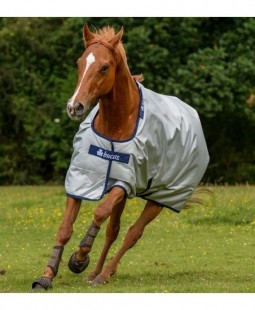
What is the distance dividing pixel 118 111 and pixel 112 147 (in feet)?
1.25

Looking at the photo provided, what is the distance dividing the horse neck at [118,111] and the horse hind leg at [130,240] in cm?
122

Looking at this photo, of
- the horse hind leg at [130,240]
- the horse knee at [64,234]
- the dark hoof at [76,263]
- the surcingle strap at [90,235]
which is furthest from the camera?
the horse hind leg at [130,240]

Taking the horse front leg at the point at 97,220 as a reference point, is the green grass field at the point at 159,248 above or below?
below

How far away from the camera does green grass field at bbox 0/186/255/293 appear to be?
9727 millimetres

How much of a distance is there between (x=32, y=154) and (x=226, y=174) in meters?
6.33

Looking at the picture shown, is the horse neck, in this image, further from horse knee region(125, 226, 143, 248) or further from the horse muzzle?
horse knee region(125, 226, 143, 248)

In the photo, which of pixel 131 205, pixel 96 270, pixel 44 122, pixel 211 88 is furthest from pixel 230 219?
pixel 44 122

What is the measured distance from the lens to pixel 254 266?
445 inches

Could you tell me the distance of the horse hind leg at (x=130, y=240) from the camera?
9.83 m

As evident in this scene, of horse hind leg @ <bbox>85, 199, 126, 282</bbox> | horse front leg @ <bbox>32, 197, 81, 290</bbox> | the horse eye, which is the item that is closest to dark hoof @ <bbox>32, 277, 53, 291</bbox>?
horse front leg @ <bbox>32, 197, 81, 290</bbox>

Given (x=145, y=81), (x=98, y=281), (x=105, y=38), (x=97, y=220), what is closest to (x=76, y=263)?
(x=98, y=281)

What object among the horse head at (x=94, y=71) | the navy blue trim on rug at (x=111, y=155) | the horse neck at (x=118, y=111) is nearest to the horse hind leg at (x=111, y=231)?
the navy blue trim on rug at (x=111, y=155)

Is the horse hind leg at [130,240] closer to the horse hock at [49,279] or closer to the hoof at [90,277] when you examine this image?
the hoof at [90,277]

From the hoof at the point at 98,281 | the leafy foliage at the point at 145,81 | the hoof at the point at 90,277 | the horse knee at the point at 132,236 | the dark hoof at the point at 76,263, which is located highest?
the horse knee at the point at 132,236
